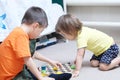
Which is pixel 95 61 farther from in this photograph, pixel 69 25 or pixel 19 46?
pixel 19 46

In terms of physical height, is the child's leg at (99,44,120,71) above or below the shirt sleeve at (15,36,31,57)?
below

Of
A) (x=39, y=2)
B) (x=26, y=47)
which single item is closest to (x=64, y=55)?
(x=39, y=2)

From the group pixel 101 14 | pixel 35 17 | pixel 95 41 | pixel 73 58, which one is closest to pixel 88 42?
pixel 95 41

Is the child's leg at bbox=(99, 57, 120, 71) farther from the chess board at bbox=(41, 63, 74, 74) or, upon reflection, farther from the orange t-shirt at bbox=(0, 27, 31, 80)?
the orange t-shirt at bbox=(0, 27, 31, 80)

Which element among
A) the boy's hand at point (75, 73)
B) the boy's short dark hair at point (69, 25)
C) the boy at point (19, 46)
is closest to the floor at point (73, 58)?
the boy's hand at point (75, 73)

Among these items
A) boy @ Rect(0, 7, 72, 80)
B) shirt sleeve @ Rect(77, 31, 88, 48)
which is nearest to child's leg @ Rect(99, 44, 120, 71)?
shirt sleeve @ Rect(77, 31, 88, 48)

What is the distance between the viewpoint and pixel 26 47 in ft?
3.79

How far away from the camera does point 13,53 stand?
3.90 feet

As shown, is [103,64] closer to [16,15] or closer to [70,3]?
[16,15]

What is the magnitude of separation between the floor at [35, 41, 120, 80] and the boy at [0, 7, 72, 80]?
0.38m

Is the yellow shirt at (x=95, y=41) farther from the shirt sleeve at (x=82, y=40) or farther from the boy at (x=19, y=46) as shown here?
the boy at (x=19, y=46)

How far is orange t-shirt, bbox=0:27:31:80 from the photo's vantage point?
1.15m

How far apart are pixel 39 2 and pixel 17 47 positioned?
100 cm

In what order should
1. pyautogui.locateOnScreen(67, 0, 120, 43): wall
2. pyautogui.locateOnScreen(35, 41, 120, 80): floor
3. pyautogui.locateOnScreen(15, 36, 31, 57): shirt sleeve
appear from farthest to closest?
pyautogui.locateOnScreen(67, 0, 120, 43): wall
pyautogui.locateOnScreen(35, 41, 120, 80): floor
pyautogui.locateOnScreen(15, 36, 31, 57): shirt sleeve
